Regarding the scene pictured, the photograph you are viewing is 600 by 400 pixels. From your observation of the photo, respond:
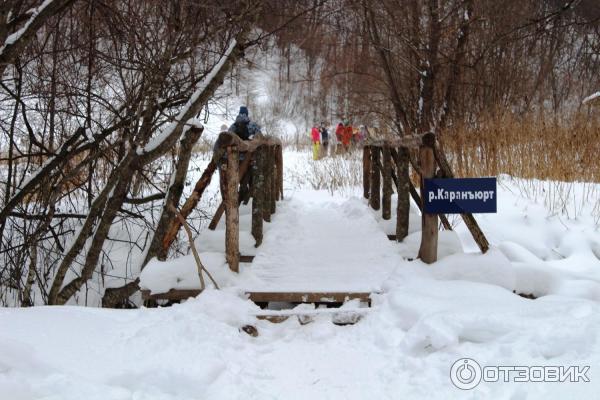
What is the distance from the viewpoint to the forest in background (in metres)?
4.75

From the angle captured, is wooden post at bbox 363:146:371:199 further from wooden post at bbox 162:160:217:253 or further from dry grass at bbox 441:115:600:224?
wooden post at bbox 162:160:217:253

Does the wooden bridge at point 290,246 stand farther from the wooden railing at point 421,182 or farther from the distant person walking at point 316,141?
the distant person walking at point 316,141

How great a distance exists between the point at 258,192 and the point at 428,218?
1.71 metres

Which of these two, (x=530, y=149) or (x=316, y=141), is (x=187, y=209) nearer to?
(x=530, y=149)

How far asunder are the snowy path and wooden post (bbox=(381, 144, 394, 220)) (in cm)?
21

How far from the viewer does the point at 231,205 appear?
13.2 feet

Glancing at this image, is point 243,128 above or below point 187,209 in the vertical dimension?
above

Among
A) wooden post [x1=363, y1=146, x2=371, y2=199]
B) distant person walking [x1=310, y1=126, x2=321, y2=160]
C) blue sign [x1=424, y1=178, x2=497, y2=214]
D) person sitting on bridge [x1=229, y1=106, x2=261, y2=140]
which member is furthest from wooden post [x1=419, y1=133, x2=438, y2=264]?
distant person walking [x1=310, y1=126, x2=321, y2=160]

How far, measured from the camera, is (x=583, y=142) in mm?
6883

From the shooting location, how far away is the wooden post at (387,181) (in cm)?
579

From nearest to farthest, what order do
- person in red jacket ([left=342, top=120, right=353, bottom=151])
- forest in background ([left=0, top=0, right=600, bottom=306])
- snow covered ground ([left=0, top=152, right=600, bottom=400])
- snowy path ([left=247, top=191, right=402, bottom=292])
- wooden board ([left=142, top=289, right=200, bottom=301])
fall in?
1. snow covered ground ([left=0, top=152, right=600, bottom=400])
2. wooden board ([left=142, top=289, right=200, bottom=301])
3. snowy path ([left=247, top=191, right=402, bottom=292])
4. forest in background ([left=0, top=0, right=600, bottom=306])
5. person in red jacket ([left=342, top=120, right=353, bottom=151])

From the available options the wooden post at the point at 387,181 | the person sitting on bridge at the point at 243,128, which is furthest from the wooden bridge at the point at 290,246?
the person sitting on bridge at the point at 243,128

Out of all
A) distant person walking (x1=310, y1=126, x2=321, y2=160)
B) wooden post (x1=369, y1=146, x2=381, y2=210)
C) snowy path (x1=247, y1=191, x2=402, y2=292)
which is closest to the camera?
snowy path (x1=247, y1=191, x2=402, y2=292)

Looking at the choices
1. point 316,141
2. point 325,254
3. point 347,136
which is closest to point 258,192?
point 325,254
